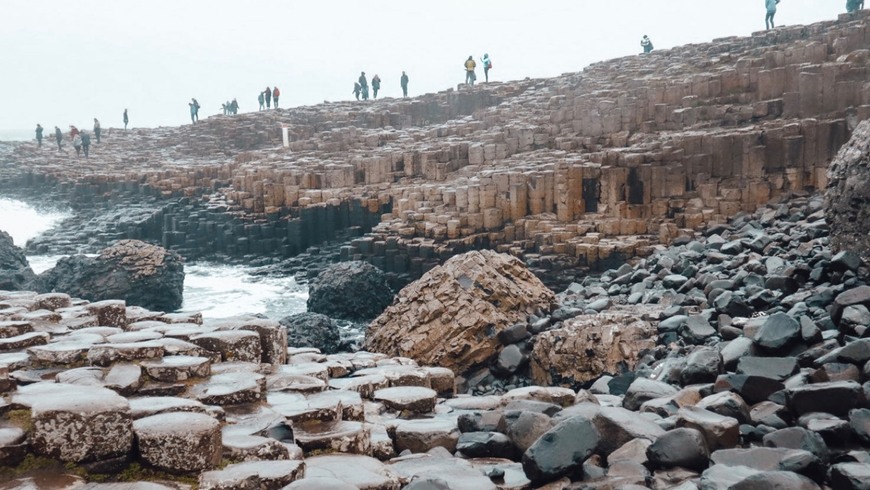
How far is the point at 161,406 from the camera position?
444 centimetres

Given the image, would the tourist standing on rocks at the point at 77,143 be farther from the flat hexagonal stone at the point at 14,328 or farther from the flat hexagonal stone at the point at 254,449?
the flat hexagonal stone at the point at 254,449

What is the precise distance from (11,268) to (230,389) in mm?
16126

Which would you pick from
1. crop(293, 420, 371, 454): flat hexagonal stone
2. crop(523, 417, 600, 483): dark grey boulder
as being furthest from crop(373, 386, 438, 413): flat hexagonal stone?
crop(523, 417, 600, 483): dark grey boulder

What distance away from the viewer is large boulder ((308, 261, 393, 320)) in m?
16.5

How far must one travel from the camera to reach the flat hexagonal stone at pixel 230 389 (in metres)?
5.03

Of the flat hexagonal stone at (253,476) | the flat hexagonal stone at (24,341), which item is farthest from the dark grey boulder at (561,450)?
the flat hexagonal stone at (24,341)

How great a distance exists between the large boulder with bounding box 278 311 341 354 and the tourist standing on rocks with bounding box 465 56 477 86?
28498 millimetres

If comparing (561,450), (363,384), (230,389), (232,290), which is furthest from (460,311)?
(232,290)

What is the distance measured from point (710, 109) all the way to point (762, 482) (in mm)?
18879

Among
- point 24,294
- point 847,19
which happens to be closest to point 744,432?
point 24,294

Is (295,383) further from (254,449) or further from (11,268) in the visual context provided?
(11,268)

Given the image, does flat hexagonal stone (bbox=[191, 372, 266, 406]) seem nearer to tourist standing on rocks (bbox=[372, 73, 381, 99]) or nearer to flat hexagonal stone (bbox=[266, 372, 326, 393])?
flat hexagonal stone (bbox=[266, 372, 326, 393])

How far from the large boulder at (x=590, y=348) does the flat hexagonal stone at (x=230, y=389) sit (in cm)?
475

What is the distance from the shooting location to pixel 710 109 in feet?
68.4
